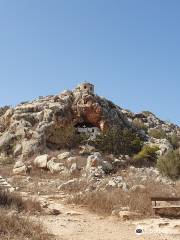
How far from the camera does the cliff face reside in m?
30.0

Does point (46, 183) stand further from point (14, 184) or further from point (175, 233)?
point (175, 233)

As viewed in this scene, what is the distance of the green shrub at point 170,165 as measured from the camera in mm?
20922

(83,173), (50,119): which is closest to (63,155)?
(83,173)

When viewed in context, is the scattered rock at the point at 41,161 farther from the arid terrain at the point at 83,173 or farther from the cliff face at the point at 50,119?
the cliff face at the point at 50,119

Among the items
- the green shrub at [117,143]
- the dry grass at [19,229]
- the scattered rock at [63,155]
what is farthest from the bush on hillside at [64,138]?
the dry grass at [19,229]

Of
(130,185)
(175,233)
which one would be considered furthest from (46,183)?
(175,233)

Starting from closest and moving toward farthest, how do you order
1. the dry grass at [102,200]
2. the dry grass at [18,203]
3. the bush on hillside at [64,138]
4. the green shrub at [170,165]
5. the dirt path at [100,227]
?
the dirt path at [100,227] → the dry grass at [18,203] → the dry grass at [102,200] → the green shrub at [170,165] → the bush on hillside at [64,138]

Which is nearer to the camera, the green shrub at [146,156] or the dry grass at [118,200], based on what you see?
the dry grass at [118,200]

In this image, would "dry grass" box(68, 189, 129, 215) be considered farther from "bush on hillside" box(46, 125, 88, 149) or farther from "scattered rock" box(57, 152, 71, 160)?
"bush on hillside" box(46, 125, 88, 149)

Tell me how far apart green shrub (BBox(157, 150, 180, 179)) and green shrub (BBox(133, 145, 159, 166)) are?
5832 mm

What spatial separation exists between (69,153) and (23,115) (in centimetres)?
765

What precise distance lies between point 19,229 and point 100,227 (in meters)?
2.85

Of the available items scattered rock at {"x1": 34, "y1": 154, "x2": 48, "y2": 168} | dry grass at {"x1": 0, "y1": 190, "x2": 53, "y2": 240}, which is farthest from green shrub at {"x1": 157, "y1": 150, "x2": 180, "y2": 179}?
dry grass at {"x1": 0, "y1": 190, "x2": 53, "y2": 240}

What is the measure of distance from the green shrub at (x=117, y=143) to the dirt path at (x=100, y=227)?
56.3 feet
